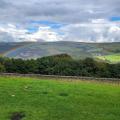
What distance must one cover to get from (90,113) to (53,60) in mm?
89379

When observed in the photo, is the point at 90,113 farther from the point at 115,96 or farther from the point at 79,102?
the point at 115,96

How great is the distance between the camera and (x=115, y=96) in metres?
25.3

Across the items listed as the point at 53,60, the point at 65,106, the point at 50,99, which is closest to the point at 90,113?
the point at 65,106

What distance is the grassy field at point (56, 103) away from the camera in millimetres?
19516

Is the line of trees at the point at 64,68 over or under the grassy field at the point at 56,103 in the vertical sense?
over

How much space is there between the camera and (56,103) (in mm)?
22531

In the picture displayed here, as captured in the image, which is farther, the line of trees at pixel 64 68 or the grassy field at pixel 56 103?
the line of trees at pixel 64 68

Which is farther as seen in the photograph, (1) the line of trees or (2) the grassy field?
(1) the line of trees

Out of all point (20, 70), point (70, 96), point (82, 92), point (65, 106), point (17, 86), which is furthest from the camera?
point (20, 70)

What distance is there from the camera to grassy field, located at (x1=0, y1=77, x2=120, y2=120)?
64.0 ft

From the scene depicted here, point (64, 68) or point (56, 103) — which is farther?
point (64, 68)

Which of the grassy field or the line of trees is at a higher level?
the line of trees

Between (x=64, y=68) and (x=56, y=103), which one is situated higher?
(x=64, y=68)

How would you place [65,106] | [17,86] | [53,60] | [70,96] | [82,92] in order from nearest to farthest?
1. [65,106]
2. [70,96]
3. [82,92]
4. [17,86]
5. [53,60]
